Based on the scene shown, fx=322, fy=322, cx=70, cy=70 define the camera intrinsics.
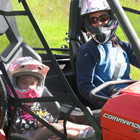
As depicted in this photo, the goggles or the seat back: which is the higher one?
the goggles

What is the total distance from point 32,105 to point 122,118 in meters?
0.65

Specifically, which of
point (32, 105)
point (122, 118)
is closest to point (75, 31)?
point (32, 105)

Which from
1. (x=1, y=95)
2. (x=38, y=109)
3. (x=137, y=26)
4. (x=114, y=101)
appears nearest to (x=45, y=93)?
(x=38, y=109)

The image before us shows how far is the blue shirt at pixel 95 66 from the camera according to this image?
2537 mm

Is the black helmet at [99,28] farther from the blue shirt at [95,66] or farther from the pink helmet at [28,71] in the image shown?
the pink helmet at [28,71]

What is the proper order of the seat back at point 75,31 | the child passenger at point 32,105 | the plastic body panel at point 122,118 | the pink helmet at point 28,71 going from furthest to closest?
1. the seat back at point 75,31
2. the pink helmet at point 28,71
3. the child passenger at point 32,105
4. the plastic body panel at point 122,118

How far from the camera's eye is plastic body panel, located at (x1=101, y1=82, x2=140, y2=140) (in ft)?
5.29

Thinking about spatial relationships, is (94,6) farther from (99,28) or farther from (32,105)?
(32,105)

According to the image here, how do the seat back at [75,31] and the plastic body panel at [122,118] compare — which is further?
the seat back at [75,31]

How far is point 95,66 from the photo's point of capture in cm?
259

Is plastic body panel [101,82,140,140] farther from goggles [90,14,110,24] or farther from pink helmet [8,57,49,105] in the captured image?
goggles [90,14,110,24]

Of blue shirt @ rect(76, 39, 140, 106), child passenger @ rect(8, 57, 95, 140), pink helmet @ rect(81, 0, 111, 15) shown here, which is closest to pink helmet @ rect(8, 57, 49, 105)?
child passenger @ rect(8, 57, 95, 140)

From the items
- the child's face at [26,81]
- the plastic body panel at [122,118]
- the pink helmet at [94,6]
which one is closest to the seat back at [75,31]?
the pink helmet at [94,6]

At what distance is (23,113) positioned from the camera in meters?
2.09
